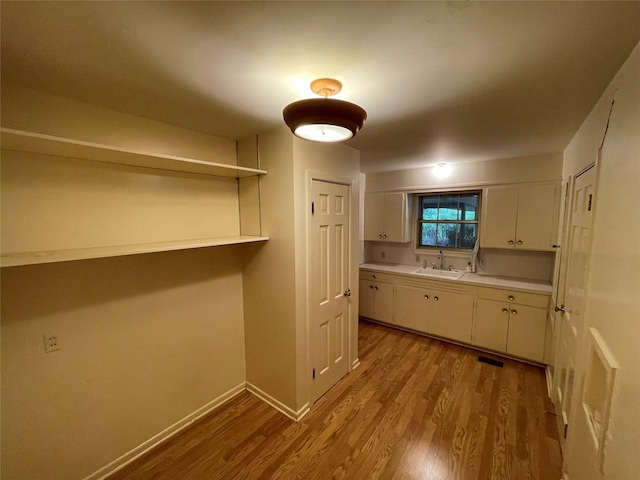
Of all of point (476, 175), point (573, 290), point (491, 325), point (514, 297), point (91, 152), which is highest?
point (476, 175)

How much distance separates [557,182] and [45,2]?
395 cm

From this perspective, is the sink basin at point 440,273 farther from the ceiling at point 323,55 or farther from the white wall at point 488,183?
the ceiling at point 323,55

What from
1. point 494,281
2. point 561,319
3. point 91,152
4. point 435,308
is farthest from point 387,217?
point 91,152

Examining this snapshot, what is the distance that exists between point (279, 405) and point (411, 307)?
84.0 inches

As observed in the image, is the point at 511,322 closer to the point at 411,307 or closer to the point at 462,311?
the point at 462,311

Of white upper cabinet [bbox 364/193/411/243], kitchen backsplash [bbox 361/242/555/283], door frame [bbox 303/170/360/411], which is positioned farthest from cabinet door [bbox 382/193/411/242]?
door frame [bbox 303/170/360/411]

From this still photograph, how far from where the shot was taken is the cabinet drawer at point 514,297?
8.96 feet

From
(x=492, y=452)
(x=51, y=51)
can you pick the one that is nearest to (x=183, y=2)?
Answer: (x=51, y=51)

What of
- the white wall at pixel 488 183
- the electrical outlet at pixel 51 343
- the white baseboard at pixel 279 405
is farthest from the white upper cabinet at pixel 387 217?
the electrical outlet at pixel 51 343

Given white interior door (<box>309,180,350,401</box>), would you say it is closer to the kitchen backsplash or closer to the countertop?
the countertop

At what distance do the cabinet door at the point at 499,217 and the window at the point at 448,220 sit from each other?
1.35 feet

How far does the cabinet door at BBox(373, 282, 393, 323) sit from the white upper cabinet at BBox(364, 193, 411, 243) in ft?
2.33

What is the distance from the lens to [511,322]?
289 centimetres

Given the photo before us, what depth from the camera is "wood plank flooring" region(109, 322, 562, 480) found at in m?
1.72
